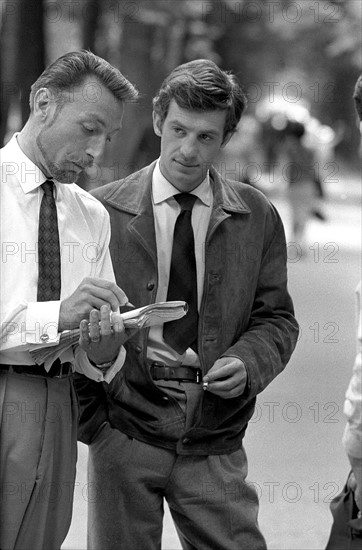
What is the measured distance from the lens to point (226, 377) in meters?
4.61

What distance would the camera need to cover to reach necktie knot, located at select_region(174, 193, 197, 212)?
4734 mm

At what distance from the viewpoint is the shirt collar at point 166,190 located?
4.74 metres

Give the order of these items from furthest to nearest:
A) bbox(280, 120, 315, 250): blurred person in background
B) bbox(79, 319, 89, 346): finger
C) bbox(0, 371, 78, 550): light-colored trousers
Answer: bbox(280, 120, 315, 250): blurred person in background → bbox(0, 371, 78, 550): light-colored trousers → bbox(79, 319, 89, 346): finger

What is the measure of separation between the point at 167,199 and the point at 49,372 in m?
0.96

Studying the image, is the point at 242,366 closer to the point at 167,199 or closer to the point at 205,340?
the point at 205,340

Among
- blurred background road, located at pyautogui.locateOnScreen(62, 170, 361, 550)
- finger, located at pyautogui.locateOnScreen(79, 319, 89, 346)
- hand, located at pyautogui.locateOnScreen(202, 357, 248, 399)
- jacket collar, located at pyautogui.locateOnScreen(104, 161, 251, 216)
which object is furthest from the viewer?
blurred background road, located at pyautogui.locateOnScreen(62, 170, 361, 550)

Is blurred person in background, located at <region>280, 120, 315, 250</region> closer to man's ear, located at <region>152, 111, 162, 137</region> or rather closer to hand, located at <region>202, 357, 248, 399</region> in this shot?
man's ear, located at <region>152, 111, 162, 137</region>

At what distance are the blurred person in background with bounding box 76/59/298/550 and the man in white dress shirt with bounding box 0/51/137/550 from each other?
34cm

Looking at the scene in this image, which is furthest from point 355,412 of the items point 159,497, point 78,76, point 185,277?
point 78,76

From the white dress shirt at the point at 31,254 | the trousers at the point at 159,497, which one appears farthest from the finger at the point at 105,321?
the trousers at the point at 159,497

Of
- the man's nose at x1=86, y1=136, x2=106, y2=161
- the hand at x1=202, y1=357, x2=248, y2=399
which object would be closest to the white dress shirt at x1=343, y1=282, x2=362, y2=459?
the hand at x1=202, y1=357, x2=248, y2=399

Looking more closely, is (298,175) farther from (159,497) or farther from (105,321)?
(105,321)

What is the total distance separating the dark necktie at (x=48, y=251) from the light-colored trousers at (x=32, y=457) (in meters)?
0.29

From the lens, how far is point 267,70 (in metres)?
32.8
